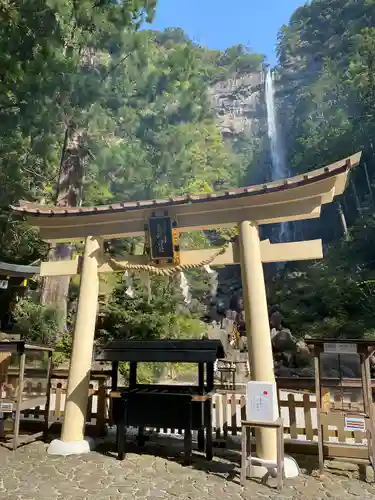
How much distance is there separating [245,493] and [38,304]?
943 cm

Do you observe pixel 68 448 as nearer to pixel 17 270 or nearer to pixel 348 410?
pixel 348 410

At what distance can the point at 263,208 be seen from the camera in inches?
225

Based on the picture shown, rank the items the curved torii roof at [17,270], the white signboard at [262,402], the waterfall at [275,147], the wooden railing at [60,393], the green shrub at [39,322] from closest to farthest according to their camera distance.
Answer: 1. the white signboard at [262,402]
2. the wooden railing at [60,393]
3. the green shrub at [39,322]
4. the curved torii roof at [17,270]
5. the waterfall at [275,147]

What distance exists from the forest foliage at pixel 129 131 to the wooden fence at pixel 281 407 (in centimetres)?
666

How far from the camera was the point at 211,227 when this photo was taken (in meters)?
6.07

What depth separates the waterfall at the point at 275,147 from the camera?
3139 cm

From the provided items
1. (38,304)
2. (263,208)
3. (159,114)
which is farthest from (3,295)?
(263,208)

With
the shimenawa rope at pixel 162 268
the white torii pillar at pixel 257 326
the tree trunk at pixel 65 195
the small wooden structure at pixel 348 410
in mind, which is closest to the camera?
the small wooden structure at pixel 348 410

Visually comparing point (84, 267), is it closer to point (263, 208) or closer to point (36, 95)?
point (263, 208)

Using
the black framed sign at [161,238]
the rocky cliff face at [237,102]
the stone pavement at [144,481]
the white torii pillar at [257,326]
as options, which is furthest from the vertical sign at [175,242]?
the rocky cliff face at [237,102]

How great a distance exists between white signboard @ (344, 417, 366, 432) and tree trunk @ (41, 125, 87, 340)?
358 inches

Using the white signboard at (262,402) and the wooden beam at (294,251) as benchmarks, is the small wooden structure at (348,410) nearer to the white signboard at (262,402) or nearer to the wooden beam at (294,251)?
the white signboard at (262,402)

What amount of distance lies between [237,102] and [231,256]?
148 ft

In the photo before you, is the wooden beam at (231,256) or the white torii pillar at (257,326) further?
the wooden beam at (231,256)
